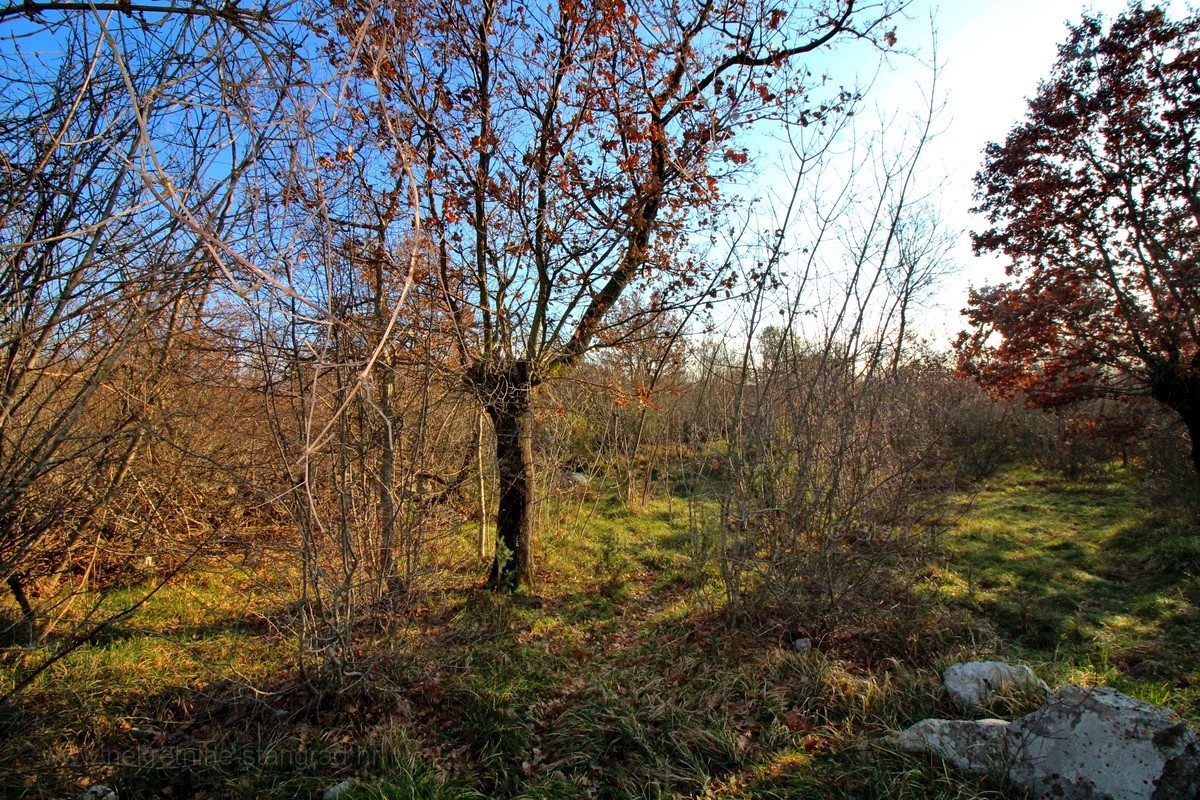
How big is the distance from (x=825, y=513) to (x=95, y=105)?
4925 millimetres

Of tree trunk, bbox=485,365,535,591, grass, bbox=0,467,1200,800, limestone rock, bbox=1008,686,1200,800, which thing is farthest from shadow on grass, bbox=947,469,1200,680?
tree trunk, bbox=485,365,535,591

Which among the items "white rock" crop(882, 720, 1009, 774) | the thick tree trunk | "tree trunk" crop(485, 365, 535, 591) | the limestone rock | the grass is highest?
the thick tree trunk

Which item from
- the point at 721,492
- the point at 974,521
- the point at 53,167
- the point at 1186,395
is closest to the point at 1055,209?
the point at 1186,395

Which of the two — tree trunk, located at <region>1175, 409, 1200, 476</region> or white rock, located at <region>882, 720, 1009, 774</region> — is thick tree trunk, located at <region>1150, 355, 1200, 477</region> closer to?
tree trunk, located at <region>1175, 409, 1200, 476</region>

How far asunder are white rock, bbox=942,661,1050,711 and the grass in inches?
4.1

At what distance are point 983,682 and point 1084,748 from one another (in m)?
0.83

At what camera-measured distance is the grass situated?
270cm

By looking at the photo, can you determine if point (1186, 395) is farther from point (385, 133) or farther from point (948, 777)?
point (385, 133)

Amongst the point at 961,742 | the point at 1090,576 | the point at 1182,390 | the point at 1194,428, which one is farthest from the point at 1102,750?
the point at 1194,428

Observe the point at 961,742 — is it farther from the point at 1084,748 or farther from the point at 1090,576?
the point at 1090,576

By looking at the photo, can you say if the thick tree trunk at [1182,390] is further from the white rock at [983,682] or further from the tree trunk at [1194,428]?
the white rock at [983,682]

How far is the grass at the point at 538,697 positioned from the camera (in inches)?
106

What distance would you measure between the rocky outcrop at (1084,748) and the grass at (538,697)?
0.15m

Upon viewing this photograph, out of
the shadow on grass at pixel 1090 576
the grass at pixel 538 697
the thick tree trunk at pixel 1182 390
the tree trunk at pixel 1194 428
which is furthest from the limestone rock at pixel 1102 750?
Answer: the tree trunk at pixel 1194 428
